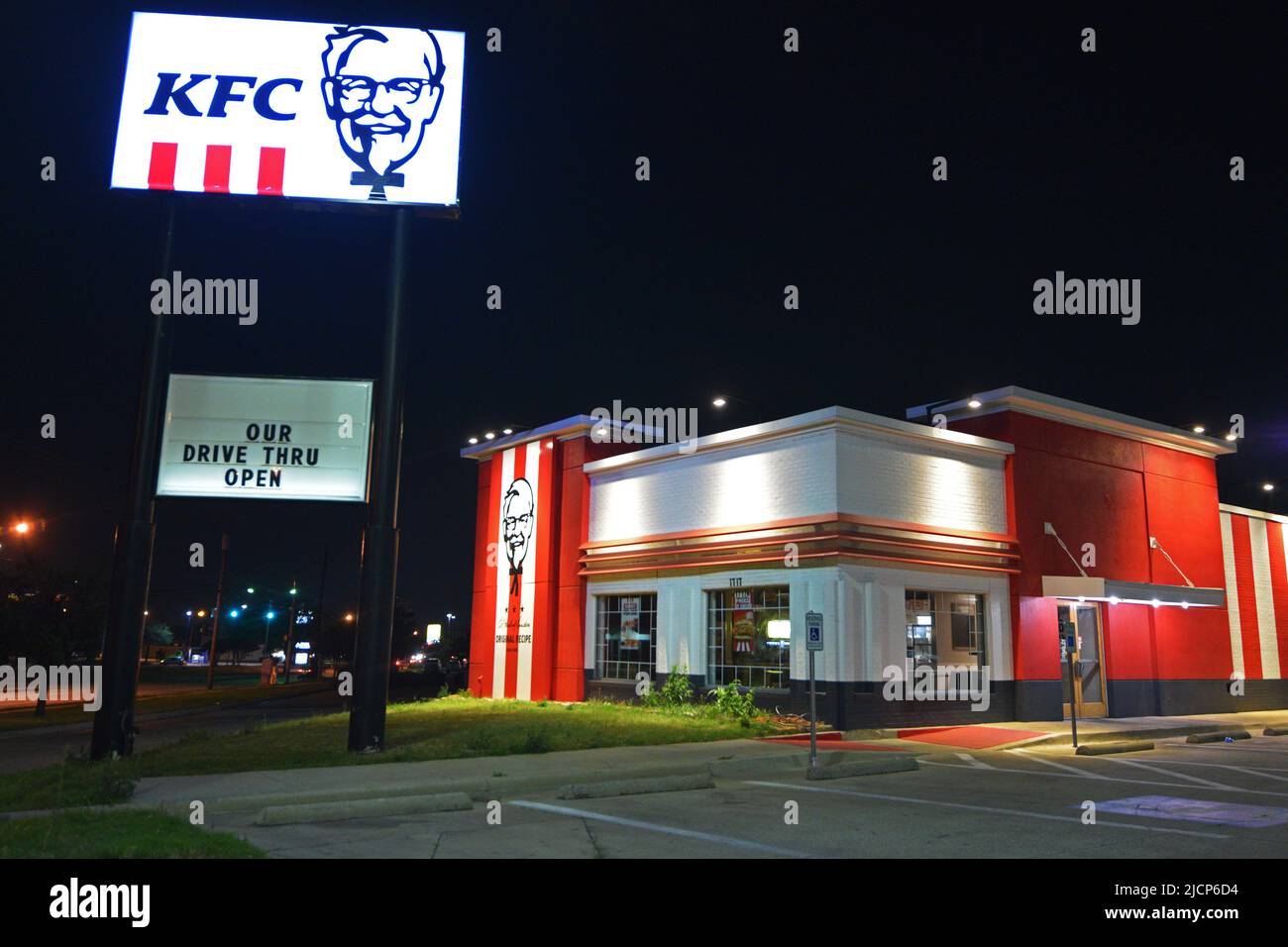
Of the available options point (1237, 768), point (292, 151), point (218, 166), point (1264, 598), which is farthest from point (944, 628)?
point (218, 166)

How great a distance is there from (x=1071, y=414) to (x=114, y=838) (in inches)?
880

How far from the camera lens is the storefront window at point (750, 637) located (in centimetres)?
2134

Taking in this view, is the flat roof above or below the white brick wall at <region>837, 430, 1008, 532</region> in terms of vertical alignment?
above

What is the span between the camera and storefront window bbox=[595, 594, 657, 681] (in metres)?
24.9

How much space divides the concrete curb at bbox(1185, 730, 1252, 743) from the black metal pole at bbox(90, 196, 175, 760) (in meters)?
19.6

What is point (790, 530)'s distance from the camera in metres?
21.0

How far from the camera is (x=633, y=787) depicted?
11859 millimetres

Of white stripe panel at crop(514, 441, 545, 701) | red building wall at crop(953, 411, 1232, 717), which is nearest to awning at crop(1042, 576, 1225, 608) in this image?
red building wall at crop(953, 411, 1232, 717)

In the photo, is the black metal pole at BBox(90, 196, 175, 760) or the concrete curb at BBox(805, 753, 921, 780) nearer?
the concrete curb at BBox(805, 753, 921, 780)

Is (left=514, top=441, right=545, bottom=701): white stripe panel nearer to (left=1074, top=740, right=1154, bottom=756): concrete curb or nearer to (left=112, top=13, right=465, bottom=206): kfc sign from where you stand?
Answer: (left=112, top=13, right=465, bottom=206): kfc sign

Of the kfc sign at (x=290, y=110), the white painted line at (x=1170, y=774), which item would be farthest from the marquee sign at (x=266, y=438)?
the white painted line at (x=1170, y=774)

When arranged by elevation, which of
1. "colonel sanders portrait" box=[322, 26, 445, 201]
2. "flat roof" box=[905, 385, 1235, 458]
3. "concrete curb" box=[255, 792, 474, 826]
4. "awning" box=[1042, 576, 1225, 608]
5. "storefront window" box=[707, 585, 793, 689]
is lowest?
"concrete curb" box=[255, 792, 474, 826]

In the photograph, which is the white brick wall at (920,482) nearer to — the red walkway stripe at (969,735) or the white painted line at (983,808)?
the red walkway stripe at (969,735)
